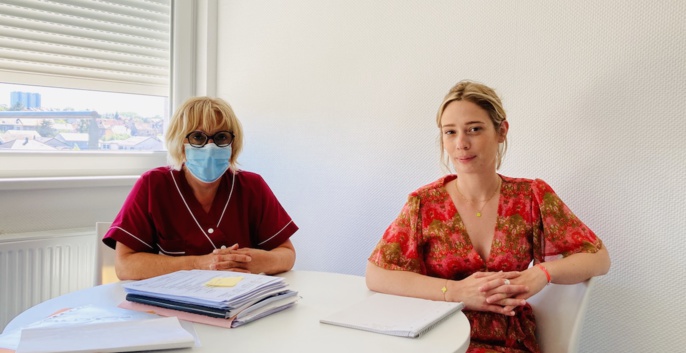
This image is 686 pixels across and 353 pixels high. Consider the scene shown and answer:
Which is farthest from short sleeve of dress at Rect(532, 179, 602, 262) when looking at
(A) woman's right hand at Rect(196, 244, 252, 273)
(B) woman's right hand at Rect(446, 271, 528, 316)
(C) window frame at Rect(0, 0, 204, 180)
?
(C) window frame at Rect(0, 0, 204, 180)

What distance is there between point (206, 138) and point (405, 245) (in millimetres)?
791

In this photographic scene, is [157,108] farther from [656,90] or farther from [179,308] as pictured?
[656,90]

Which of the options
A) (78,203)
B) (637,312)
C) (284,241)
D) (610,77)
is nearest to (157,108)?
(78,203)

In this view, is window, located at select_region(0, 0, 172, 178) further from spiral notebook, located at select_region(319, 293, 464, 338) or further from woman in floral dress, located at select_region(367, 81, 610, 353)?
spiral notebook, located at select_region(319, 293, 464, 338)

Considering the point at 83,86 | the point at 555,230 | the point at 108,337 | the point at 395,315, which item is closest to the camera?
the point at 108,337

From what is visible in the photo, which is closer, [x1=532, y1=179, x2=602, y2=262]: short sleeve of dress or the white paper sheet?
the white paper sheet

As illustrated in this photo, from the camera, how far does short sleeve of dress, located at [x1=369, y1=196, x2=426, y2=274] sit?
1.84 metres

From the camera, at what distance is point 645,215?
6.41 feet

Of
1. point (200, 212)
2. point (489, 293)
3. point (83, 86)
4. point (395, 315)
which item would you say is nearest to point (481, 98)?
point (489, 293)

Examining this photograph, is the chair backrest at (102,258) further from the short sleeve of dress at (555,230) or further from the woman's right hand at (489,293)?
the short sleeve of dress at (555,230)

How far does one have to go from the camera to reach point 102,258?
2098 millimetres

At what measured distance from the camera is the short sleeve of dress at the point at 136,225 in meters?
1.96

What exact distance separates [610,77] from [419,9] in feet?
2.64

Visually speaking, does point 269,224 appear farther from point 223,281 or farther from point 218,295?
point 218,295
